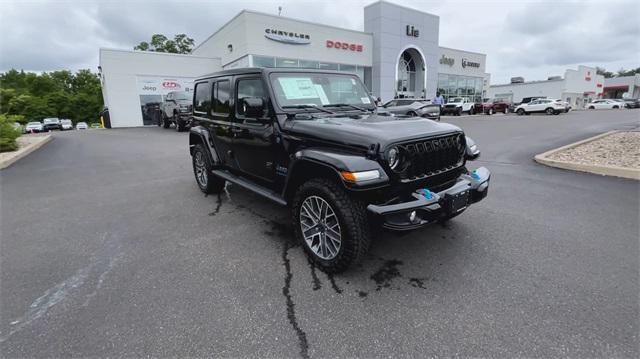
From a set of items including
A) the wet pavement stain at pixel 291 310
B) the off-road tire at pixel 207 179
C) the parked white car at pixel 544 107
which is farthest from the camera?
the parked white car at pixel 544 107

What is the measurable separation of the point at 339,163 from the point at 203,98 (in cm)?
348

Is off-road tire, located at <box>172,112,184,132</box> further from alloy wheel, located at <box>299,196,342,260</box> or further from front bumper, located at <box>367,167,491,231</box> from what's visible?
front bumper, located at <box>367,167,491,231</box>

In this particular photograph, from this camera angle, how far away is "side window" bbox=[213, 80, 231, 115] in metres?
4.52

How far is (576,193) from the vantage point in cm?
518

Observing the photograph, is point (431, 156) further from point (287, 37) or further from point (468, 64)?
point (468, 64)

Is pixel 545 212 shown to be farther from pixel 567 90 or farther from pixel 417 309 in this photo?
pixel 567 90

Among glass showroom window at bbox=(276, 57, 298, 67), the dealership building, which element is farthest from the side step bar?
glass showroom window at bbox=(276, 57, 298, 67)

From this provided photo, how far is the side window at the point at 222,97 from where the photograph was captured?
4.52 m

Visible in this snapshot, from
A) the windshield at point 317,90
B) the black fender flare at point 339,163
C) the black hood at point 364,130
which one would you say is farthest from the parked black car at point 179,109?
the black fender flare at point 339,163

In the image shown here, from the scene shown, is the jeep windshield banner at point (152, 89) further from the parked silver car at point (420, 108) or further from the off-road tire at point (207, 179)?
the off-road tire at point (207, 179)

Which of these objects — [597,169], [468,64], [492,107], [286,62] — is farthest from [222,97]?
[468,64]

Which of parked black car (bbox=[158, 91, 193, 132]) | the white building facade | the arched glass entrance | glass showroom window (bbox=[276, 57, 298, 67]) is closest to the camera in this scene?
parked black car (bbox=[158, 91, 193, 132])

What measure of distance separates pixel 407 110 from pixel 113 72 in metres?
19.4

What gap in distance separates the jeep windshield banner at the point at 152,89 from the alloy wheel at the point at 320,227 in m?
22.8
